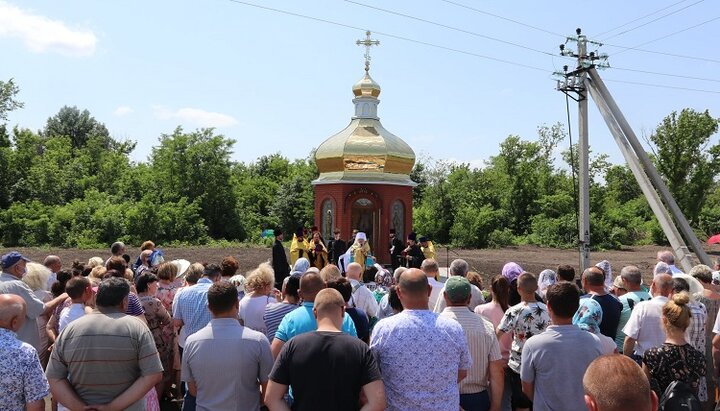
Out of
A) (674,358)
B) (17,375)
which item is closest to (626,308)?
(674,358)

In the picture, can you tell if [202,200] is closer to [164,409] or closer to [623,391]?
[164,409]

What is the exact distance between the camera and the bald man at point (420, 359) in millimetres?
4109

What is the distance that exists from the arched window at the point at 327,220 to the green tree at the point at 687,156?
1082 inches

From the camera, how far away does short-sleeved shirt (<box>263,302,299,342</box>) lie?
5660 mm

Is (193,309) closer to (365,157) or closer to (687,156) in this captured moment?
(365,157)

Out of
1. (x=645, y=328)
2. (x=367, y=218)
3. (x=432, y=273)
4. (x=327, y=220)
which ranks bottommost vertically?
(x=645, y=328)

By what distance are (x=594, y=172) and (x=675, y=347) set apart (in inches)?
2308

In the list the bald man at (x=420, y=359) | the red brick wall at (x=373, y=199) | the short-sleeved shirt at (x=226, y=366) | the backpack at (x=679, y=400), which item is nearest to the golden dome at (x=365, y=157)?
the red brick wall at (x=373, y=199)

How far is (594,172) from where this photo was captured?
5962cm

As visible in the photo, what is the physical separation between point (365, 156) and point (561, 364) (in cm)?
1719

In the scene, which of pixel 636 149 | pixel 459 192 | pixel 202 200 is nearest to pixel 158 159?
pixel 202 200

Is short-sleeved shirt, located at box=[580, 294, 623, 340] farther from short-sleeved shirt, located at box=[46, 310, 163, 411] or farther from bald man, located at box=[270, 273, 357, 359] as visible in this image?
short-sleeved shirt, located at box=[46, 310, 163, 411]

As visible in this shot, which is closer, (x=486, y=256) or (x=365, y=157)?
(x=365, y=157)

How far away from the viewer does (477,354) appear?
485 centimetres
